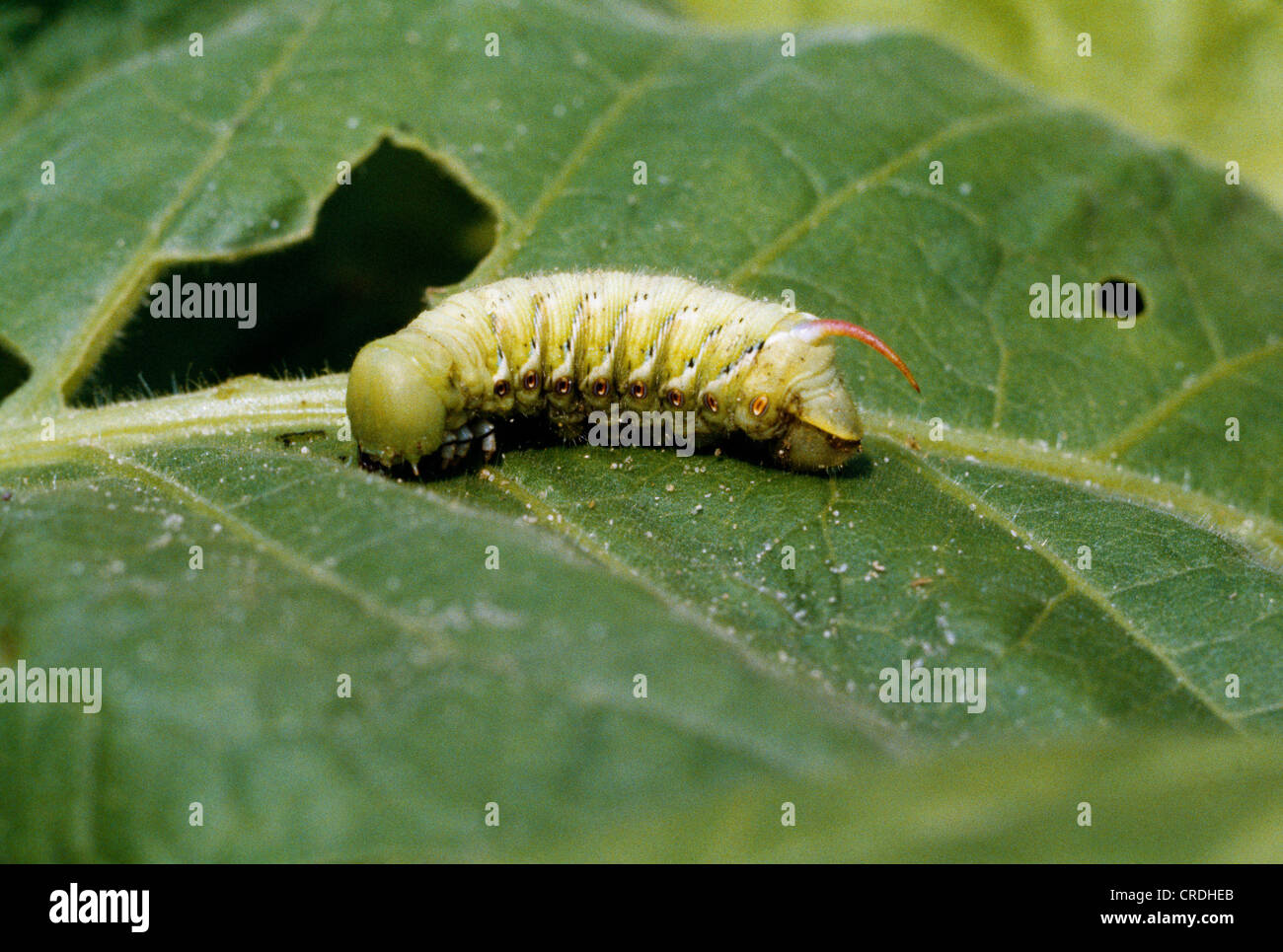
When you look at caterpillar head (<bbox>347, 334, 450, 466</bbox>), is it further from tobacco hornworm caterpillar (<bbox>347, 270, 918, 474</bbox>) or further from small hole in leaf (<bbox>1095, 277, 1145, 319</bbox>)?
small hole in leaf (<bbox>1095, 277, 1145, 319</bbox>)

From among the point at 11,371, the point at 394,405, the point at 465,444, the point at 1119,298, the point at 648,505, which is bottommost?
the point at 648,505

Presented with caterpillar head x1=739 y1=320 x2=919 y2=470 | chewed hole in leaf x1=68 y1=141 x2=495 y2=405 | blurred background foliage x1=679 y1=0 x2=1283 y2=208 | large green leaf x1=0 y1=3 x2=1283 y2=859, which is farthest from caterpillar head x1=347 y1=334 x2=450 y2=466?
blurred background foliage x1=679 y1=0 x2=1283 y2=208

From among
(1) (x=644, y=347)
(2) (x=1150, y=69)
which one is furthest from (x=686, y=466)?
(2) (x=1150, y=69)

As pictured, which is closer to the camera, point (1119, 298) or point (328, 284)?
point (1119, 298)

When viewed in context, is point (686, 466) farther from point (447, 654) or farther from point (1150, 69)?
point (1150, 69)

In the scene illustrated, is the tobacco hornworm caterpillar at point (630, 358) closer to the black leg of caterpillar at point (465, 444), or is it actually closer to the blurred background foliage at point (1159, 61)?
the black leg of caterpillar at point (465, 444)

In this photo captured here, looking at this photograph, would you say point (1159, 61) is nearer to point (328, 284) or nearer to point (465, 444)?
point (328, 284)

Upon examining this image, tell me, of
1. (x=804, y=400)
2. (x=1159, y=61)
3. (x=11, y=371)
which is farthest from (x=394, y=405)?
(x=1159, y=61)
